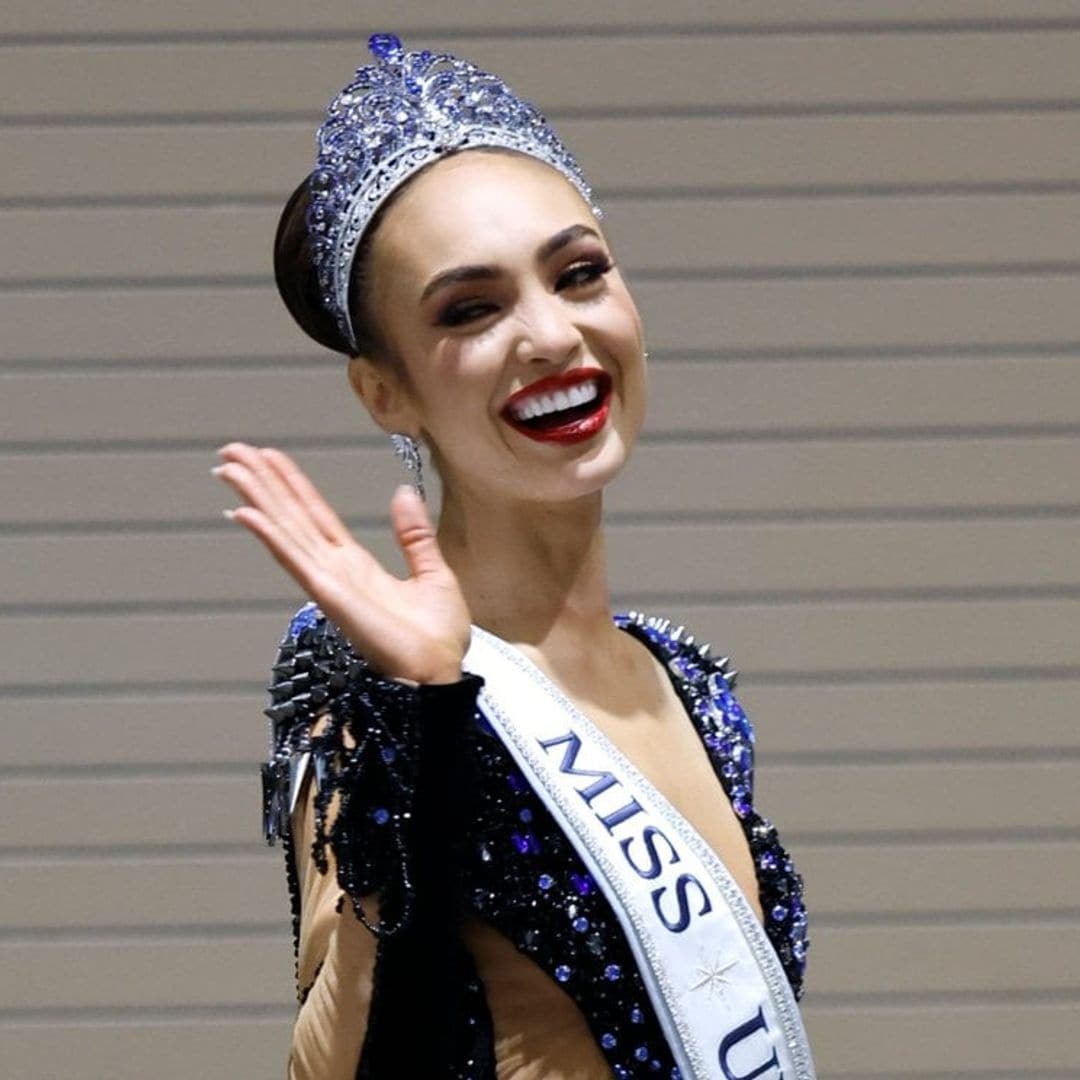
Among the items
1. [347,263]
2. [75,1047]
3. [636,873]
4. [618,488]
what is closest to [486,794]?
[636,873]

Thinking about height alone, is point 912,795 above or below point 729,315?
below

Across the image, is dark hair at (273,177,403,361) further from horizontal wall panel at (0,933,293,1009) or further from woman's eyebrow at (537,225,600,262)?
horizontal wall panel at (0,933,293,1009)

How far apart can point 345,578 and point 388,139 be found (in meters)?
0.45

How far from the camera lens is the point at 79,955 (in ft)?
11.2

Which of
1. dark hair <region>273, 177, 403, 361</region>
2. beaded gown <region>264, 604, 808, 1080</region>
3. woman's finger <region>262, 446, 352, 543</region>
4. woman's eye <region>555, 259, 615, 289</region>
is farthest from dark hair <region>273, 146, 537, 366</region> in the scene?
woman's finger <region>262, 446, 352, 543</region>

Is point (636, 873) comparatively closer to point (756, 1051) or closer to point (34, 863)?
point (756, 1051)

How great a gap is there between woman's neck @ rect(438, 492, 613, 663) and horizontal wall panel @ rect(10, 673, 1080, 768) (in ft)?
5.54

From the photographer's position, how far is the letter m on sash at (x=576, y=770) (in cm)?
157

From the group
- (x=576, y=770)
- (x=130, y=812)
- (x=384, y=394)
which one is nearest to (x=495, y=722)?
(x=576, y=770)

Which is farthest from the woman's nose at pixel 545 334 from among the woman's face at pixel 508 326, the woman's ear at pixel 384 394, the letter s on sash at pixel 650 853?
the letter s on sash at pixel 650 853

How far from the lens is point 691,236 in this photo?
3.36 meters

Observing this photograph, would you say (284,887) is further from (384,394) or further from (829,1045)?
(384,394)

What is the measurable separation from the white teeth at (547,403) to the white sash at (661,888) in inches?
7.0

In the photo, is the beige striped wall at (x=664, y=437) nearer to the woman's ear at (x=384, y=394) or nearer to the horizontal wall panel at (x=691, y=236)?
the horizontal wall panel at (x=691, y=236)
